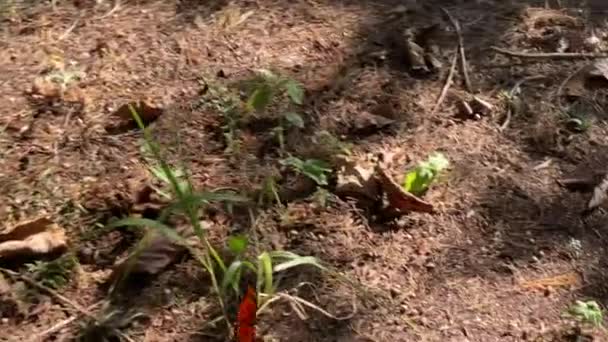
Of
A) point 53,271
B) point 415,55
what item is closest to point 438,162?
point 415,55

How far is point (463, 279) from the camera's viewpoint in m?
2.27

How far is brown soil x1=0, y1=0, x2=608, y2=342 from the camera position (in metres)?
2.20

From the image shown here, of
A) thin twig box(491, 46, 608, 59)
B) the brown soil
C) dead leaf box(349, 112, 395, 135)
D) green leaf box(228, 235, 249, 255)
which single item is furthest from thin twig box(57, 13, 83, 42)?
thin twig box(491, 46, 608, 59)

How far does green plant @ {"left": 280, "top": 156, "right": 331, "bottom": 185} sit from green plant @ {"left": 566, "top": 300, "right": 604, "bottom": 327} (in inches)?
26.8

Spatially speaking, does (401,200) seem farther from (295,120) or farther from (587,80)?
(587,80)

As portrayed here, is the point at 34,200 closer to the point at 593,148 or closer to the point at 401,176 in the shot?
the point at 401,176

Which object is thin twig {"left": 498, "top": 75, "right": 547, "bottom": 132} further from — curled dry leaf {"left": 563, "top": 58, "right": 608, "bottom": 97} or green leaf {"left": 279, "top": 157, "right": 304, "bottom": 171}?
green leaf {"left": 279, "top": 157, "right": 304, "bottom": 171}

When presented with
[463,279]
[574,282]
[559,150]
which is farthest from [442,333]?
[559,150]

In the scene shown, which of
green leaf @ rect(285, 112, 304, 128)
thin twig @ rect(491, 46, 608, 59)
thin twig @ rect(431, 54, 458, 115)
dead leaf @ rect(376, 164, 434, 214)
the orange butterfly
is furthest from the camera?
thin twig @ rect(491, 46, 608, 59)

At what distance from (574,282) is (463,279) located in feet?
0.86

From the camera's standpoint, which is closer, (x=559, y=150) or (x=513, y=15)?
(x=559, y=150)

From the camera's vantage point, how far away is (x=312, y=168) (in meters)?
2.46

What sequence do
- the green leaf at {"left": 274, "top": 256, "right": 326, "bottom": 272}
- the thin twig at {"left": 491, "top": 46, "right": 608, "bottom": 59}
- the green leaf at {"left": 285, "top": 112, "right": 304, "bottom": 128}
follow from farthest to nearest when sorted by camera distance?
the thin twig at {"left": 491, "top": 46, "right": 608, "bottom": 59} < the green leaf at {"left": 285, "top": 112, "right": 304, "bottom": 128} < the green leaf at {"left": 274, "top": 256, "right": 326, "bottom": 272}

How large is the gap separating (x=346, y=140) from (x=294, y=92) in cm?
22
